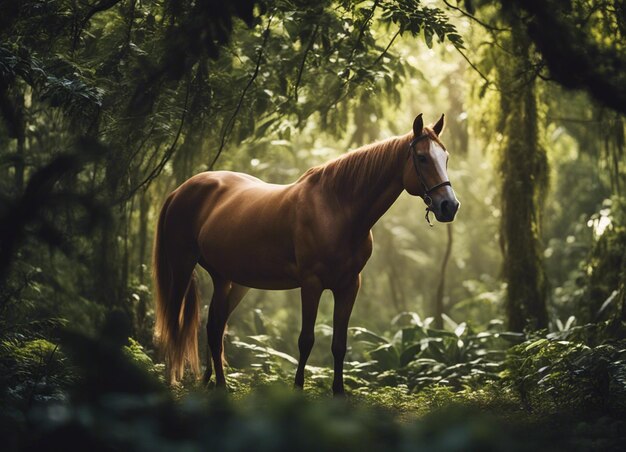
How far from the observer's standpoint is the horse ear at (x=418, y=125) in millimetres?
5320

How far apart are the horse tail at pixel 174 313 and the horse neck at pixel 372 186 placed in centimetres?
205

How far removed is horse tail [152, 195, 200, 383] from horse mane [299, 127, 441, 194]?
1.97 meters

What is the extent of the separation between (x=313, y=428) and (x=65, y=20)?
4.57m

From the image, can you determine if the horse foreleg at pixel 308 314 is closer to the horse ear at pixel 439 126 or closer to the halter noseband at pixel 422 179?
the halter noseband at pixel 422 179

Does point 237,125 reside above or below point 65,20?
above

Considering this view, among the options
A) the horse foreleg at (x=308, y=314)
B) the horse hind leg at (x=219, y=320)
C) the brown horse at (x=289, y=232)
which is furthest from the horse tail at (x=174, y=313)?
the horse foreleg at (x=308, y=314)

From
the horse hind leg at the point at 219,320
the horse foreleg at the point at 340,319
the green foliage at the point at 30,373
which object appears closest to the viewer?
the green foliage at the point at 30,373

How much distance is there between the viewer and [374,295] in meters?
17.9

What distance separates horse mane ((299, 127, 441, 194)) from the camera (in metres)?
5.62

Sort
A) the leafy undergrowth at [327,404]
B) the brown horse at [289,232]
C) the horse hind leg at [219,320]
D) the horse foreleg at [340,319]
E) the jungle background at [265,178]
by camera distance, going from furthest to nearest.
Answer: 1. the horse hind leg at [219,320]
2. the horse foreleg at [340,319]
3. the brown horse at [289,232]
4. the jungle background at [265,178]
5. the leafy undergrowth at [327,404]

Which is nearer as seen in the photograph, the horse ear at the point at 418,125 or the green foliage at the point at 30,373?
the green foliage at the point at 30,373

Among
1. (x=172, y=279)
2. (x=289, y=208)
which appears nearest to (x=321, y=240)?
(x=289, y=208)

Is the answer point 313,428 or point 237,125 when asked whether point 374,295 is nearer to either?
point 237,125

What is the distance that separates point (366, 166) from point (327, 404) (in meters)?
3.19
